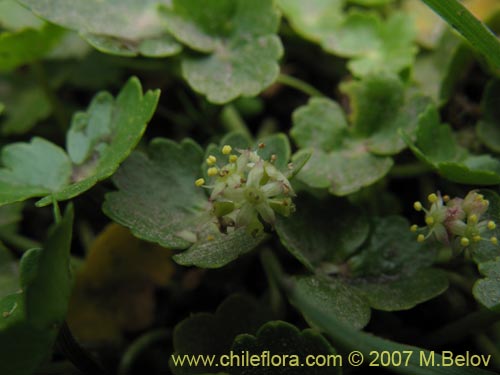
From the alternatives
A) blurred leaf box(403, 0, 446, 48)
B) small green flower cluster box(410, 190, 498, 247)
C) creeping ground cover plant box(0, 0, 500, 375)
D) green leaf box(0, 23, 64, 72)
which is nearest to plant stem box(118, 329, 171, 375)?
creeping ground cover plant box(0, 0, 500, 375)

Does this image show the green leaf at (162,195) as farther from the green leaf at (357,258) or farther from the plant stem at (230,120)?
the plant stem at (230,120)

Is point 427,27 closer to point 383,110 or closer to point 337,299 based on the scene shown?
point 383,110

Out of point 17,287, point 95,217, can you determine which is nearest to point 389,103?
point 95,217

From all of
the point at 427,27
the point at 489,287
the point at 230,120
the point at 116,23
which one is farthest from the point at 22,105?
the point at 489,287

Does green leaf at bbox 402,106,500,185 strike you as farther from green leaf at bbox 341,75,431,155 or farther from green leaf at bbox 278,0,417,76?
green leaf at bbox 278,0,417,76

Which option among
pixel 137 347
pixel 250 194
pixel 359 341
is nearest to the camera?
pixel 359 341

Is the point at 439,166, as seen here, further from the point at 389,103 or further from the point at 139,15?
the point at 139,15

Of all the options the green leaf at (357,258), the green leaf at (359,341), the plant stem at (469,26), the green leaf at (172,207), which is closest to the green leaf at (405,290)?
the green leaf at (357,258)
